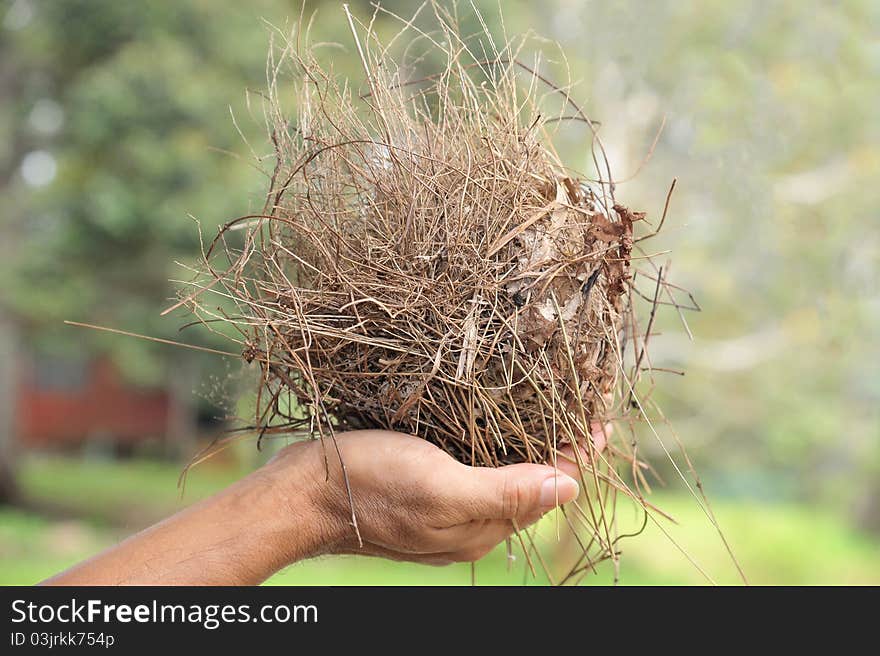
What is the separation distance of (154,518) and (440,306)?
6429 millimetres

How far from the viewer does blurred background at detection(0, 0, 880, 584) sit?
5152 millimetres

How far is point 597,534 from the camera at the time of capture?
3.56 feet

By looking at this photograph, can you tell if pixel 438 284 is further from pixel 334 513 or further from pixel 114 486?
pixel 114 486

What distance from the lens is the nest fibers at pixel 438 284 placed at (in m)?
1.12

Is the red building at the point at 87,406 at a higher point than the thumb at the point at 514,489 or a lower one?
higher

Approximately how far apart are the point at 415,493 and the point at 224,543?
286 mm

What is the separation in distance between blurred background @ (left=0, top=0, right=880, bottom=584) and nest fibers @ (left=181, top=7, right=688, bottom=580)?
306cm

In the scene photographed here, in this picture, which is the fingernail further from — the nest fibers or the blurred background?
the blurred background

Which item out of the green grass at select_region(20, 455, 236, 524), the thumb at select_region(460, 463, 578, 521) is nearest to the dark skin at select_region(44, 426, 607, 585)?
the thumb at select_region(460, 463, 578, 521)

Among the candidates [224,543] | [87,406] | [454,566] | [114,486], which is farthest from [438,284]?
[87,406]

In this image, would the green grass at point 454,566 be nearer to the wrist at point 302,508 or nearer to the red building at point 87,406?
the red building at point 87,406

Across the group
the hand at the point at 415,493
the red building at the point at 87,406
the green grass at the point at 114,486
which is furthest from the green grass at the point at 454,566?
the hand at the point at 415,493

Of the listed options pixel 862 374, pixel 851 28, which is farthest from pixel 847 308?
pixel 862 374

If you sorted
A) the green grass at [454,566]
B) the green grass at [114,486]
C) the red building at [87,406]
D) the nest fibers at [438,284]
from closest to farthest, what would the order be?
1. the nest fibers at [438,284]
2. the green grass at [454,566]
3. the green grass at [114,486]
4. the red building at [87,406]
